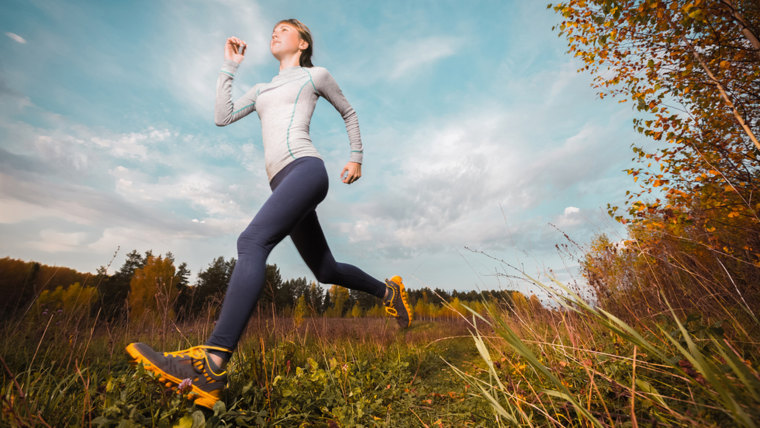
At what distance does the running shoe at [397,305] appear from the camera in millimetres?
3461

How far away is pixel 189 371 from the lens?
1.42m

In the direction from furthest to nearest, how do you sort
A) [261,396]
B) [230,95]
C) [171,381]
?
1. [230,95]
2. [261,396]
3. [171,381]

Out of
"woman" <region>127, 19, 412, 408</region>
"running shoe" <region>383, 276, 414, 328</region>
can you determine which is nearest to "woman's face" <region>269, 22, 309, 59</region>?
"woman" <region>127, 19, 412, 408</region>

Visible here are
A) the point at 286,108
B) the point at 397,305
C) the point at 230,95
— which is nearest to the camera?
the point at 286,108

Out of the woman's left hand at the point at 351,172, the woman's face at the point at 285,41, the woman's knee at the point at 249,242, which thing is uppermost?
the woman's face at the point at 285,41

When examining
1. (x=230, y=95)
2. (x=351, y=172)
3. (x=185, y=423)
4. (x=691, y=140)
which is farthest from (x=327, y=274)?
(x=691, y=140)

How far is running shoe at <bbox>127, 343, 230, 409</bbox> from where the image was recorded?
4.53ft

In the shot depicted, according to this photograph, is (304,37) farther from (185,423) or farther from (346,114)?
(185,423)

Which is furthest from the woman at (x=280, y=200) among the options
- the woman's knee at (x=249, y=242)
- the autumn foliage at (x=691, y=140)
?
the autumn foliage at (x=691, y=140)

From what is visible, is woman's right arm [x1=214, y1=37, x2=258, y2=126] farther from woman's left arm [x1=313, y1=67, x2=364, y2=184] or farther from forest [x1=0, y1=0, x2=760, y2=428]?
forest [x1=0, y1=0, x2=760, y2=428]

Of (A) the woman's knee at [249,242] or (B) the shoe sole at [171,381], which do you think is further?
(A) the woman's knee at [249,242]

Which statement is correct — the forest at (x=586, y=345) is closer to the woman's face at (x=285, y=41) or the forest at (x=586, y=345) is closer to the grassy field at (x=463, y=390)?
the grassy field at (x=463, y=390)

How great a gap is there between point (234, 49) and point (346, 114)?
3.74ft

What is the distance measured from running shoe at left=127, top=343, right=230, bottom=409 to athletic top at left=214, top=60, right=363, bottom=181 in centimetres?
126
